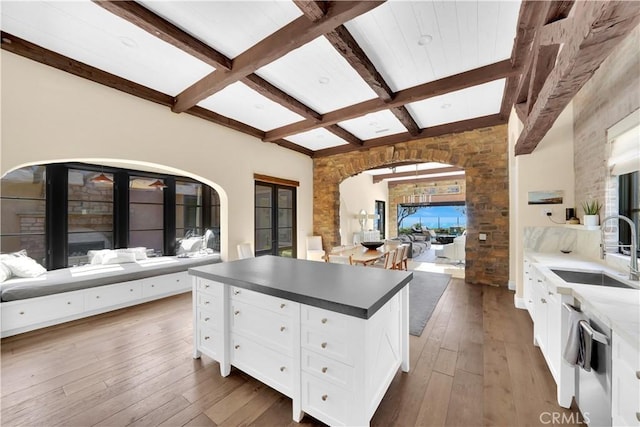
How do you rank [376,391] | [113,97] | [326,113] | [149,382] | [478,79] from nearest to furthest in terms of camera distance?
1. [376,391]
2. [149,382]
3. [478,79]
4. [113,97]
5. [326,113]

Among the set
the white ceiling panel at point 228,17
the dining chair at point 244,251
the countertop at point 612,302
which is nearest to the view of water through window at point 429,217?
the dining chair at point 244,251

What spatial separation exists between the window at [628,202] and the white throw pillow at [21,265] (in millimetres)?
6554

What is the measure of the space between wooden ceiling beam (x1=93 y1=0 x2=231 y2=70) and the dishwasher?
3757 mm

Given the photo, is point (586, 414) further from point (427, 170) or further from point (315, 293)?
point (427, 170)

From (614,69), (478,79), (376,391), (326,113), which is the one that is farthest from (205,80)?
(614,69)

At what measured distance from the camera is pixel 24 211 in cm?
325

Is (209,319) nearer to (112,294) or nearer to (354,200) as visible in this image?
(112,294)

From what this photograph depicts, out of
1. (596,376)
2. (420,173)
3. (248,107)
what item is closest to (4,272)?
(248,107)

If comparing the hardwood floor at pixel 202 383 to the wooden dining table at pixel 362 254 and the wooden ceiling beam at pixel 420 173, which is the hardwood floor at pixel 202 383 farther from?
the wooden ceiling beam at pixel 420 173

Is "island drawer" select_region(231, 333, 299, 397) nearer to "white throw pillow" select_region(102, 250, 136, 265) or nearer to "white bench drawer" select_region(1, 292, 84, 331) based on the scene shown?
"white bench drawer" select_region(1, 292, 84, 331)

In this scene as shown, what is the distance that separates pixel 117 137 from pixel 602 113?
5522 mm

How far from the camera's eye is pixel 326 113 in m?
4.34

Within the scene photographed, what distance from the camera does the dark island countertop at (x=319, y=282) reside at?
1408 mm

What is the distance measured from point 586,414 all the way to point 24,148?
528 cm
